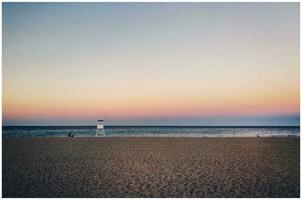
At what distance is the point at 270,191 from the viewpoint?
10656 millimetres

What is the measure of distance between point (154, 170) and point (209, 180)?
2.61m

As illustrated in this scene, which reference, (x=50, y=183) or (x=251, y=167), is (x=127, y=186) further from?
(x=251, y=167)

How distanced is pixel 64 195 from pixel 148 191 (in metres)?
2.31

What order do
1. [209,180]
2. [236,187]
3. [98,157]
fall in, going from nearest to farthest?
[236,187] < [209,180] < [98,157]

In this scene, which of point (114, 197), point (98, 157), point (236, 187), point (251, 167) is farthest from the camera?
point (98, 157)

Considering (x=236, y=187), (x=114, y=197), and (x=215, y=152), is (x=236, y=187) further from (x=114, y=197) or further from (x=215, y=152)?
(x=215, y=152)

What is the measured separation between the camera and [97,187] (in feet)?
36.6

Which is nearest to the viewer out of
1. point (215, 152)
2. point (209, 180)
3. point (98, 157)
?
point (209, 180)

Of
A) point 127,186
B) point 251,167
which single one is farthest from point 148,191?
point 251,167

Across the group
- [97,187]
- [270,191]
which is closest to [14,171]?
[97,187]

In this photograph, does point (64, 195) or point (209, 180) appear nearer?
point (64, 195)

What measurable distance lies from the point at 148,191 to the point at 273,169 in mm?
6017

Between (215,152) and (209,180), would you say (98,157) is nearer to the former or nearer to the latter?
(215,152)

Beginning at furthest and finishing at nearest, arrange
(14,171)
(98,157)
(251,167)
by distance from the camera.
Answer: (98,157) → (251,167) → (14,171)
